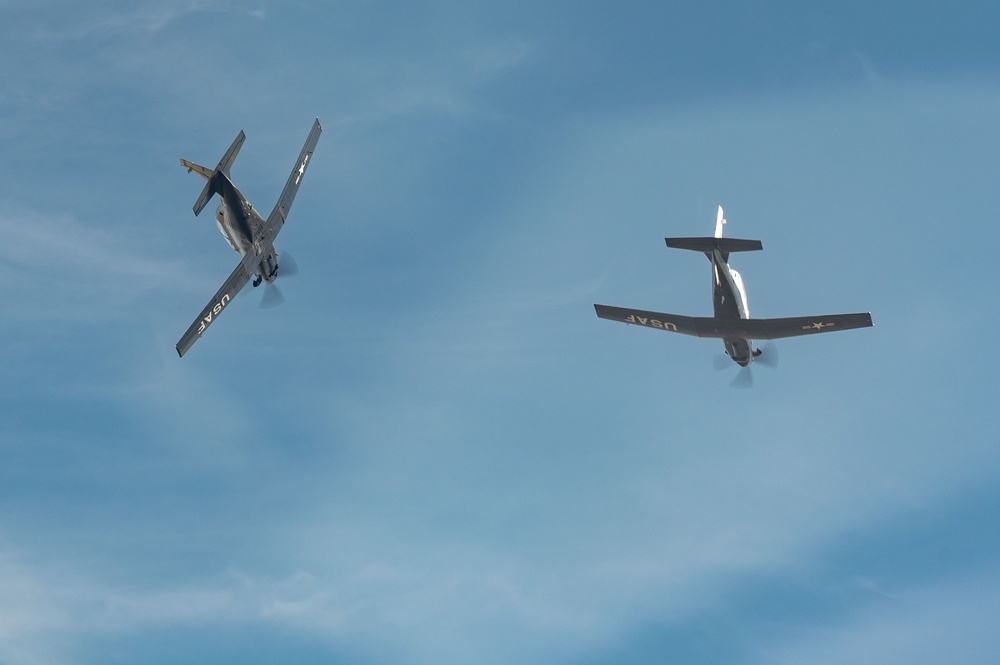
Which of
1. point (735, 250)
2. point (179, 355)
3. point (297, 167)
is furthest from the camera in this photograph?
point (297, 167)

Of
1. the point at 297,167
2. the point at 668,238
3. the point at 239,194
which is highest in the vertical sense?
the point at 297,167

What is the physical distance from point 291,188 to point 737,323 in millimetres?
43146

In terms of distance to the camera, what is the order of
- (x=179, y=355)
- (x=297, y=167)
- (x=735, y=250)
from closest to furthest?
(x=735, y=250) → (x=179, y=355) → (x=297, y=167)

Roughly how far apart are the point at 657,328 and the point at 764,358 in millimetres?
9940

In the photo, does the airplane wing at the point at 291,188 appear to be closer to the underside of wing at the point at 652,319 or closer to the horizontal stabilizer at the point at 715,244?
the underside of wing at the point at 652,319

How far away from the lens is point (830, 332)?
96.3 metres

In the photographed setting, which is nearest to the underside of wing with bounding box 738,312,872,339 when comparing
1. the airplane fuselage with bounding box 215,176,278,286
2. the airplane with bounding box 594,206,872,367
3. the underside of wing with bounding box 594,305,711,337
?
the airplane with bounding box 594,206,872,367

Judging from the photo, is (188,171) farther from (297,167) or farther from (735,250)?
(735,250)

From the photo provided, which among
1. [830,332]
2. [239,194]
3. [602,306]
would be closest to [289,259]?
[239,194]

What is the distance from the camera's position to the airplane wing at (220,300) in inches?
4063

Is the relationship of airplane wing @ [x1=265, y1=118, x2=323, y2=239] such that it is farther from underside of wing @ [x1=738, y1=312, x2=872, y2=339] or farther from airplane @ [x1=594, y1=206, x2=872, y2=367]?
underside of wing @ [x1=738, y1=312, x2=872, y2=339]

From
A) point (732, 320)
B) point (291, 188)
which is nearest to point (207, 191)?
point (291, 188)

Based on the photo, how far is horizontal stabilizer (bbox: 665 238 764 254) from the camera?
93.2 meters

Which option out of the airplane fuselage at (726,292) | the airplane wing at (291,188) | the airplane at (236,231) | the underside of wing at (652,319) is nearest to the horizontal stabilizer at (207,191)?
the airplane at (236,231)
